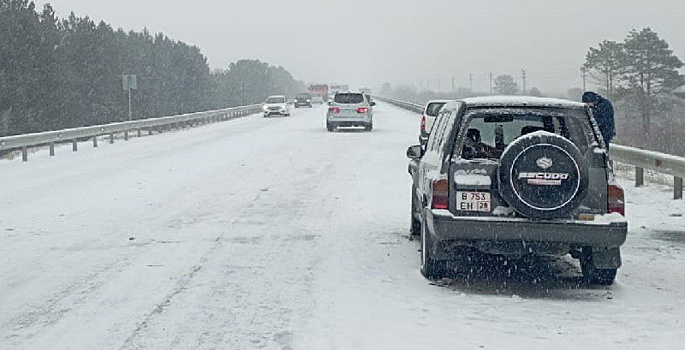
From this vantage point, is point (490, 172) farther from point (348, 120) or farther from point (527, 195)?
point (348, 120)

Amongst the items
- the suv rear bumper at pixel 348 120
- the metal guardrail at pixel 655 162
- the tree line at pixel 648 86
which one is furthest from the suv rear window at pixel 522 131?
the tree line at pixel 648 86

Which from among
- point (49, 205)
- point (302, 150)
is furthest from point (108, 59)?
point (49, 205)

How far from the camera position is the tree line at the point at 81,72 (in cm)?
6016

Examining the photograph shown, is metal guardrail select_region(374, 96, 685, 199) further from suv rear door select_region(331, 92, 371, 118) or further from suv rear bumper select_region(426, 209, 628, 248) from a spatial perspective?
suv rear door select_region(331, 92, 371, 118)

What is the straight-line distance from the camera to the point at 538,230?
712 centimetres

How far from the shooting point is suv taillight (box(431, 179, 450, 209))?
7324 mm

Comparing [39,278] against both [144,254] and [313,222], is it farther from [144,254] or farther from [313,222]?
[313,222]

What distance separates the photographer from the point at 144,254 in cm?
906

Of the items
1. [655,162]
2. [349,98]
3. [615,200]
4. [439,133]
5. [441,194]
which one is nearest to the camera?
[615,200]

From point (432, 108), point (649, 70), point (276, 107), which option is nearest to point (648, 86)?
point (649, 70)

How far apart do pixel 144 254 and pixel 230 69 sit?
168325mm

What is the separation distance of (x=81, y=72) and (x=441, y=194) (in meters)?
76.6

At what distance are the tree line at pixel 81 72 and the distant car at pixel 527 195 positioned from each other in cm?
5006

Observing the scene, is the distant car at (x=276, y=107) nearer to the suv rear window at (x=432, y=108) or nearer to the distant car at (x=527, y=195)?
the suv rear window at (x=432, y=108)
